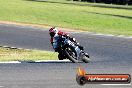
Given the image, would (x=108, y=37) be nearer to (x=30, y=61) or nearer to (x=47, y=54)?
(x=47, y=54)

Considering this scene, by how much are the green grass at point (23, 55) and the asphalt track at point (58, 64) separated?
1.77 m

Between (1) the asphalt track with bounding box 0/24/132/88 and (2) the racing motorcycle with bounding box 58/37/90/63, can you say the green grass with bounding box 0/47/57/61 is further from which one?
(2) the racing motorcycle with bounding box 58/37/90/63

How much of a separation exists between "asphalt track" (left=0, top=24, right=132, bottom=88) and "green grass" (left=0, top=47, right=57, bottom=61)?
177 cm

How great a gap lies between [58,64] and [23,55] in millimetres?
3428

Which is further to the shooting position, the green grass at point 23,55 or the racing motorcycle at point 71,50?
the green grass at point 23,55

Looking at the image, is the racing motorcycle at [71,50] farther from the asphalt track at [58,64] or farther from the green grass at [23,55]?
the green grass at [23,55]

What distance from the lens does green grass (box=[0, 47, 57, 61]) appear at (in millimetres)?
18550

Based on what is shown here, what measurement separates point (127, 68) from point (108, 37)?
44.6 ft

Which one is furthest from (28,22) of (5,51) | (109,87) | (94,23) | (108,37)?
(109,87)

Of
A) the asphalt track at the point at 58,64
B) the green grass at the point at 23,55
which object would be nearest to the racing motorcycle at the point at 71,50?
the asphalt track at the point at 58,64

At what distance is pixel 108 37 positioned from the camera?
2980 centimetres

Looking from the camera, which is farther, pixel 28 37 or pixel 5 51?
pixel 28 37

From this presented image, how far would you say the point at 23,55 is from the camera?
19922 millimetres

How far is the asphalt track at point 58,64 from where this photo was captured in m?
12.8
